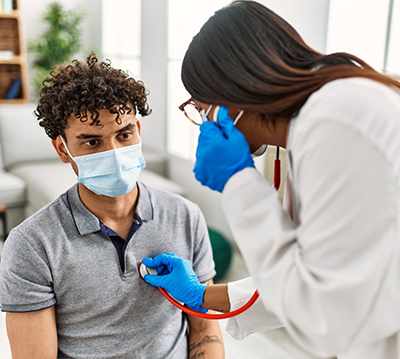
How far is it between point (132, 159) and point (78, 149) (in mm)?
159

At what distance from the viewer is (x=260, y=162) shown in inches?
122

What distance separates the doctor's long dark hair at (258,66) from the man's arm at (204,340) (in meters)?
0.79

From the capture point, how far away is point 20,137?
164 inches

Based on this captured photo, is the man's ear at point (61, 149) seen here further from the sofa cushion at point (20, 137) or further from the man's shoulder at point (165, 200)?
the sofa cushion at point (20, 137)

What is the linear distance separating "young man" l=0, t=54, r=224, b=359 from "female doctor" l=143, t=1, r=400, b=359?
0.49 meters

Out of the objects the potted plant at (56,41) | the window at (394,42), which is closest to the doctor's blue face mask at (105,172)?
the window at (394,42)

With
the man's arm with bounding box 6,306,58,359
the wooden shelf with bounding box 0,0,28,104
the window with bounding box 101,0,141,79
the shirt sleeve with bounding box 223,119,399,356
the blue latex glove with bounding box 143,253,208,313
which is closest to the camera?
the shirt sleeve with bounding box 223,119,399,356

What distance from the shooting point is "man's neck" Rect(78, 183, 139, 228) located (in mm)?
1373

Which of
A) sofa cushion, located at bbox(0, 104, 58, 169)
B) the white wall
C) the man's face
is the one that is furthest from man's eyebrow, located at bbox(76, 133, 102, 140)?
the white wall

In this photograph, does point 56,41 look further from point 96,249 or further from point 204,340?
point 204,340

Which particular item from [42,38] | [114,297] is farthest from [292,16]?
[42,38]

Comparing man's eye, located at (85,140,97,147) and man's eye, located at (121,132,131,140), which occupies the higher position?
man's eye, located at (121,132,131,140)

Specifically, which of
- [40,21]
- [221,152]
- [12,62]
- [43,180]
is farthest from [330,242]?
[40,21]

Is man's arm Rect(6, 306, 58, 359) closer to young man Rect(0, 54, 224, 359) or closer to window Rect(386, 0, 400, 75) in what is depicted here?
young man Rect(0, 54, 224, 359)
